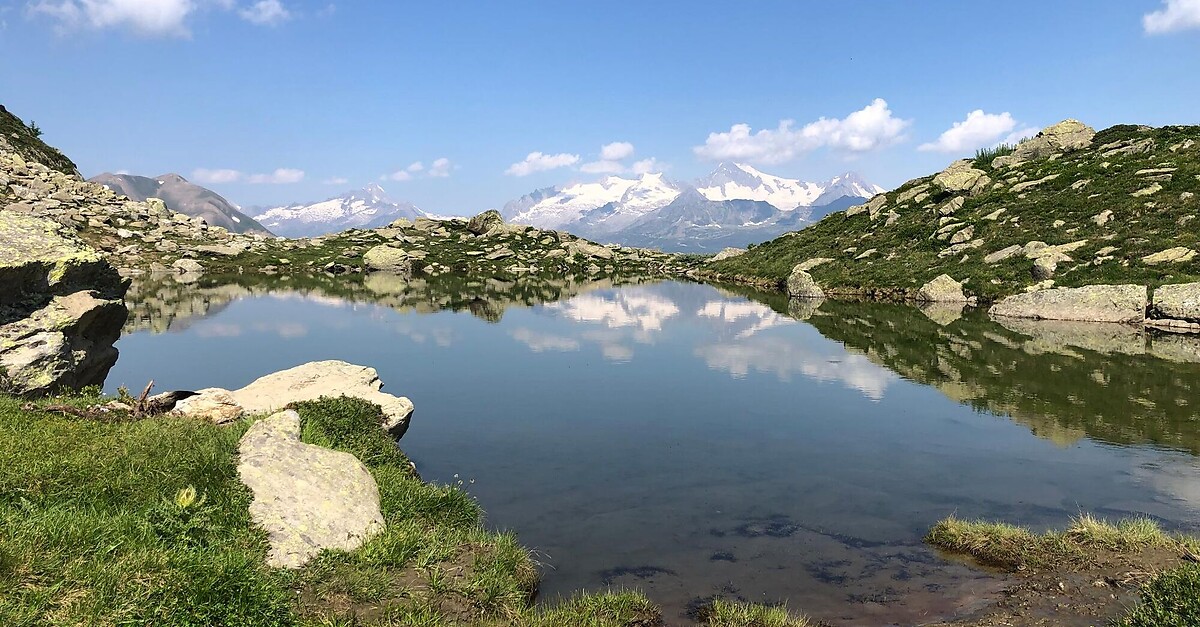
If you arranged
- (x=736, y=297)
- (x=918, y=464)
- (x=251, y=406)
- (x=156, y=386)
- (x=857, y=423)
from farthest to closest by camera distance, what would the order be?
(x=736, y=297) → (x=156, y=386) → (x=857, y=423) → (x=918, y=464) → (x=251, y=406)

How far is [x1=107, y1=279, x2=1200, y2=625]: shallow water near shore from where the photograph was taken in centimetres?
1462

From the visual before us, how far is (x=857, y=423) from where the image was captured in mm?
26703

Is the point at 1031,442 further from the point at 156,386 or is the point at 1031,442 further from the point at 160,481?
the point at 156,386

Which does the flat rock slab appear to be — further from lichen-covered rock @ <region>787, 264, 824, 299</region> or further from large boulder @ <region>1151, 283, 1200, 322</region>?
lichen-covered rock @ <region>787, 264, 824, 299</region>

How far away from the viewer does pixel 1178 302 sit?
49250mm

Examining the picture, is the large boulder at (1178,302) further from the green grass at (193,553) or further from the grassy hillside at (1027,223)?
the green grass at (193,553)

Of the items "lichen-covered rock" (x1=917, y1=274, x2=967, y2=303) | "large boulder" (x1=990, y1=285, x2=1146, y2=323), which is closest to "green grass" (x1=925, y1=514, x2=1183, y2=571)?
"large boulder" (x1=990, y1=285, x2=1146, y2=323)

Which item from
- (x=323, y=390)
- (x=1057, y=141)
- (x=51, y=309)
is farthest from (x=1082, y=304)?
(x=1057, y=141)

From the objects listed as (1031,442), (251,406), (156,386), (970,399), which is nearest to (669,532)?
(251,406)

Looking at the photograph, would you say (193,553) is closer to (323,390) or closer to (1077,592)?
(323,390)

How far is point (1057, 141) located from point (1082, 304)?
7320 centimetres

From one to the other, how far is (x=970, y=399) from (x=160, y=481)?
3244 centimetres

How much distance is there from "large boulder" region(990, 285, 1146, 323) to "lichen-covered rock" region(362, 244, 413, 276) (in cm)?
11901

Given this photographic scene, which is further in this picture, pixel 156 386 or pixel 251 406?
pixel 156 386
